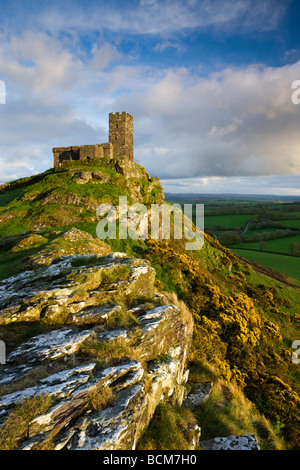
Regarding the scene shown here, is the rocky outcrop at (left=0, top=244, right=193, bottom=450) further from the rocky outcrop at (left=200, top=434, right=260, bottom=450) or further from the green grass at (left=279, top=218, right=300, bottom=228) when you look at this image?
the green grass at (left=279, top=218, right=300, bottom=228)

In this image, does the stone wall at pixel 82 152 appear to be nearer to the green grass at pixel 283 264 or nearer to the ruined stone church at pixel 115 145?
the ruined stone church at pixel 115 145

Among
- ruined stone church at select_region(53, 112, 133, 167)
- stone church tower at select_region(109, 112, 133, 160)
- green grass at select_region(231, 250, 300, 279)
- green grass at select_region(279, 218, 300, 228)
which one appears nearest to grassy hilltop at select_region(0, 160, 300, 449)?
ruined stone church at select_region(53, 112, 133, 167)

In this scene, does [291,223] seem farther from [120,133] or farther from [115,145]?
[115,145]

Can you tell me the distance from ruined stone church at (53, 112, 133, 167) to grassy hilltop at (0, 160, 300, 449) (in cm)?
332

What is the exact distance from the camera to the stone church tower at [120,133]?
115 ft

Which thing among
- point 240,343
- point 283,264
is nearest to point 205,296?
point 240,343

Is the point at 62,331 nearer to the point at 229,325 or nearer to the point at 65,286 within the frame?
the point at 65,286

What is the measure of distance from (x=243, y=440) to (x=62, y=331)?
6.45 metres

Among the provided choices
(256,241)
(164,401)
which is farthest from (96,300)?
(256,241)

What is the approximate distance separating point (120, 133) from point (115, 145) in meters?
2.01

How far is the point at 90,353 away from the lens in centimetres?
627

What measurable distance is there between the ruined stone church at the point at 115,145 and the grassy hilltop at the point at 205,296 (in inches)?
131

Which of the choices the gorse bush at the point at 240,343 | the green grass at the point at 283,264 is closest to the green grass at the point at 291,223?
the green grass at the point at 283,264

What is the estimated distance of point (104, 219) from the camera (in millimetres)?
22562
